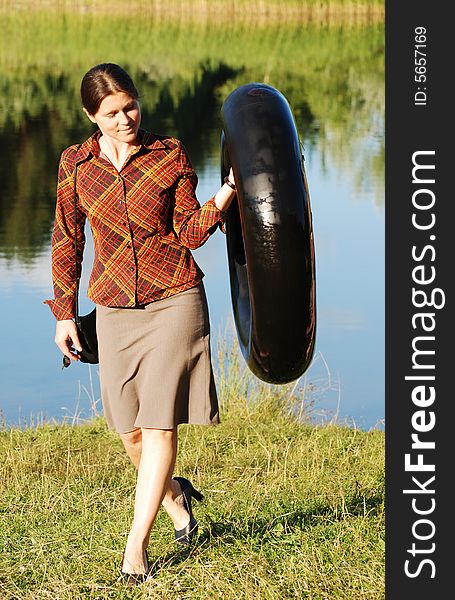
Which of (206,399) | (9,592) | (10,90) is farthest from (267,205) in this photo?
(10,90)

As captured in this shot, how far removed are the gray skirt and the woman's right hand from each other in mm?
140

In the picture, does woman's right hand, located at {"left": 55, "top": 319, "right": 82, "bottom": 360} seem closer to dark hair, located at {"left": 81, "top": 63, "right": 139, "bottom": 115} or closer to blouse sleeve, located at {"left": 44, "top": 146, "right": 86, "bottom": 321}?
blouse sleeve, located at {"left": 44, "top": 146, "right": 86, "bottom": 321}

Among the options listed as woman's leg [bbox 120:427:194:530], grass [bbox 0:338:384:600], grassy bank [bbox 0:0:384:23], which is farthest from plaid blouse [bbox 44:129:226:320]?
grassy bank [bbox 0:0:384:23]

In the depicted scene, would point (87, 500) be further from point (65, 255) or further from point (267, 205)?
point (267, 205)

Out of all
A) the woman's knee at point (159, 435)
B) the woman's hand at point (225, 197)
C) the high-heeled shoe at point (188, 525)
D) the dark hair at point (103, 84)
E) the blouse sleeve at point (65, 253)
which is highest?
the dark hair at point (103, 84)

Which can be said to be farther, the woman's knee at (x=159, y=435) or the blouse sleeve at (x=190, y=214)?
the woman's knee at (x=159, y=435)

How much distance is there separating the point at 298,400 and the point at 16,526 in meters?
3.07

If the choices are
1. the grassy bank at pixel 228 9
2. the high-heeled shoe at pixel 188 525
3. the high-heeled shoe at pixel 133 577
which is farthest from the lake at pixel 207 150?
the high-heeled shoe at pixel 133 577

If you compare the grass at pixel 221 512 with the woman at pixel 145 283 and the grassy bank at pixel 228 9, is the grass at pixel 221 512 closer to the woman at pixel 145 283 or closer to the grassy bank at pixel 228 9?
the woman at pixel 145 283

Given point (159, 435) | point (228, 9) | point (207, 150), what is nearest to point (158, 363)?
point (159, 435)

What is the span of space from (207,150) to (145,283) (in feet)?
52.4

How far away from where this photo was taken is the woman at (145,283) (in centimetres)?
461

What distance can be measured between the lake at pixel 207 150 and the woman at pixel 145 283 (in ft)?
10.5

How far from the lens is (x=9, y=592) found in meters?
4.55
